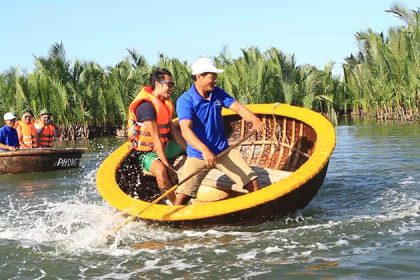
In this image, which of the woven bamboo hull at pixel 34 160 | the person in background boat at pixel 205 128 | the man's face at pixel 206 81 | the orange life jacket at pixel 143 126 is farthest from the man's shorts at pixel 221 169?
the woven bamboo hull at pixel 34 160

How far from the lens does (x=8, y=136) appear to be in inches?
467

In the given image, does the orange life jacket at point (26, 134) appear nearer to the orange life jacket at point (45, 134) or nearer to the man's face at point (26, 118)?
the man's face at point (26, 118)

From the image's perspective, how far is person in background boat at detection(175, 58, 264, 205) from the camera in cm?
525

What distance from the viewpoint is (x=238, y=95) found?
19703 mm

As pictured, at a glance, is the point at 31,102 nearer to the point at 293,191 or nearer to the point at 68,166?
the point at 68,166

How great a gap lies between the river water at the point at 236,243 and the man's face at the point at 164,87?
1.32 metres

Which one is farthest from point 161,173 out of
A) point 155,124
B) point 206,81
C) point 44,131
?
→ point 44,131

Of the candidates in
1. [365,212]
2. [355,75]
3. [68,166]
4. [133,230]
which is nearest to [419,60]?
[355,75]

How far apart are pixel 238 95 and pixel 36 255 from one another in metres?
15.2

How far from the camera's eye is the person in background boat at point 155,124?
573 centimetres

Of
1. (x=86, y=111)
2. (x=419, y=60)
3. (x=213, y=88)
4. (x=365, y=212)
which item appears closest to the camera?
(x=213, y=88)

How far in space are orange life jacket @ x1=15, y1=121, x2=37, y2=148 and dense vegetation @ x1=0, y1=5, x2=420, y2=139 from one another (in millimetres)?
8407

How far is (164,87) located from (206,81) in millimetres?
666

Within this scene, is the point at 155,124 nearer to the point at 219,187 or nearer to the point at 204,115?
the point at 204,115
